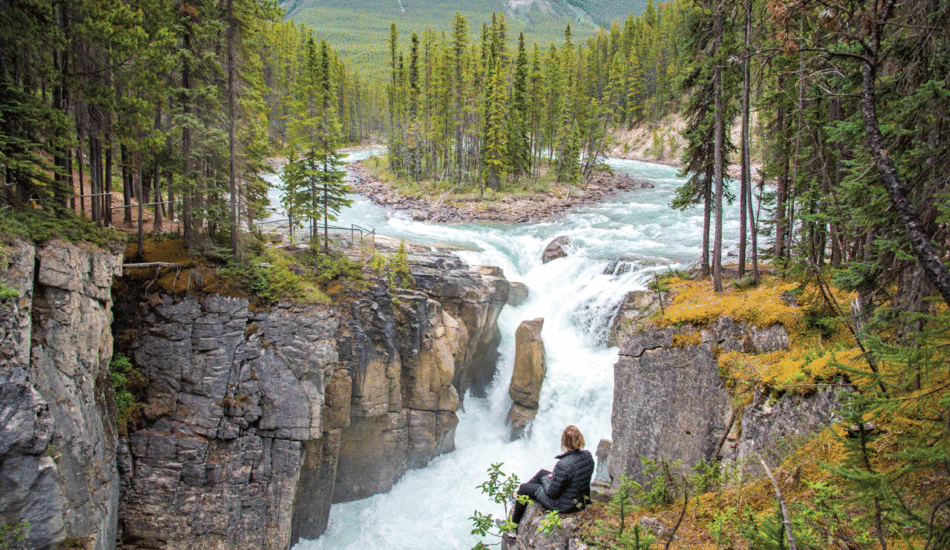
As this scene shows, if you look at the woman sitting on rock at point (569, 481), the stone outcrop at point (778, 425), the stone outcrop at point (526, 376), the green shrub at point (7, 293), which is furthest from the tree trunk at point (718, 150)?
the green shrub at point (7, 293)

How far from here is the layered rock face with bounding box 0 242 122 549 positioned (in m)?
8.59

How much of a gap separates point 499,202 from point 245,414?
26791 mm

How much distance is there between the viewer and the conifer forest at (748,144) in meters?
3.89

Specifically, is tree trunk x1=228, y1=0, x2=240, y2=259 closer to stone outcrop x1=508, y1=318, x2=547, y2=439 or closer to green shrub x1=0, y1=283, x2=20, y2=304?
green shrub x1=0, y1=283, x2=20, y2=304

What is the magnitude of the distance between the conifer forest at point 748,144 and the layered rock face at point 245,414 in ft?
9.18

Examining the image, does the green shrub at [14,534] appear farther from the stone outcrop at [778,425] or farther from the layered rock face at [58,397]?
the stone outcrop at [778,425]

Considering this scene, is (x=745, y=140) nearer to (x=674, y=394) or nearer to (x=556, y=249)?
(x=674, y=394)

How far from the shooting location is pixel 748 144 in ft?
41.0

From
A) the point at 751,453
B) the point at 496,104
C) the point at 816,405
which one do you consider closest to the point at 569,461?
the point at 751,453

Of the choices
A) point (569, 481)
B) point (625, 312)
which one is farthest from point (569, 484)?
point (625, 312)

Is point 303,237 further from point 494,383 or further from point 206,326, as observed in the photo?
point 494,383

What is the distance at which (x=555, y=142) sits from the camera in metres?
47.8

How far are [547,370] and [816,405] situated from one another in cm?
1281

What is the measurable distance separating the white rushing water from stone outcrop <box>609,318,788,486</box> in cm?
481
